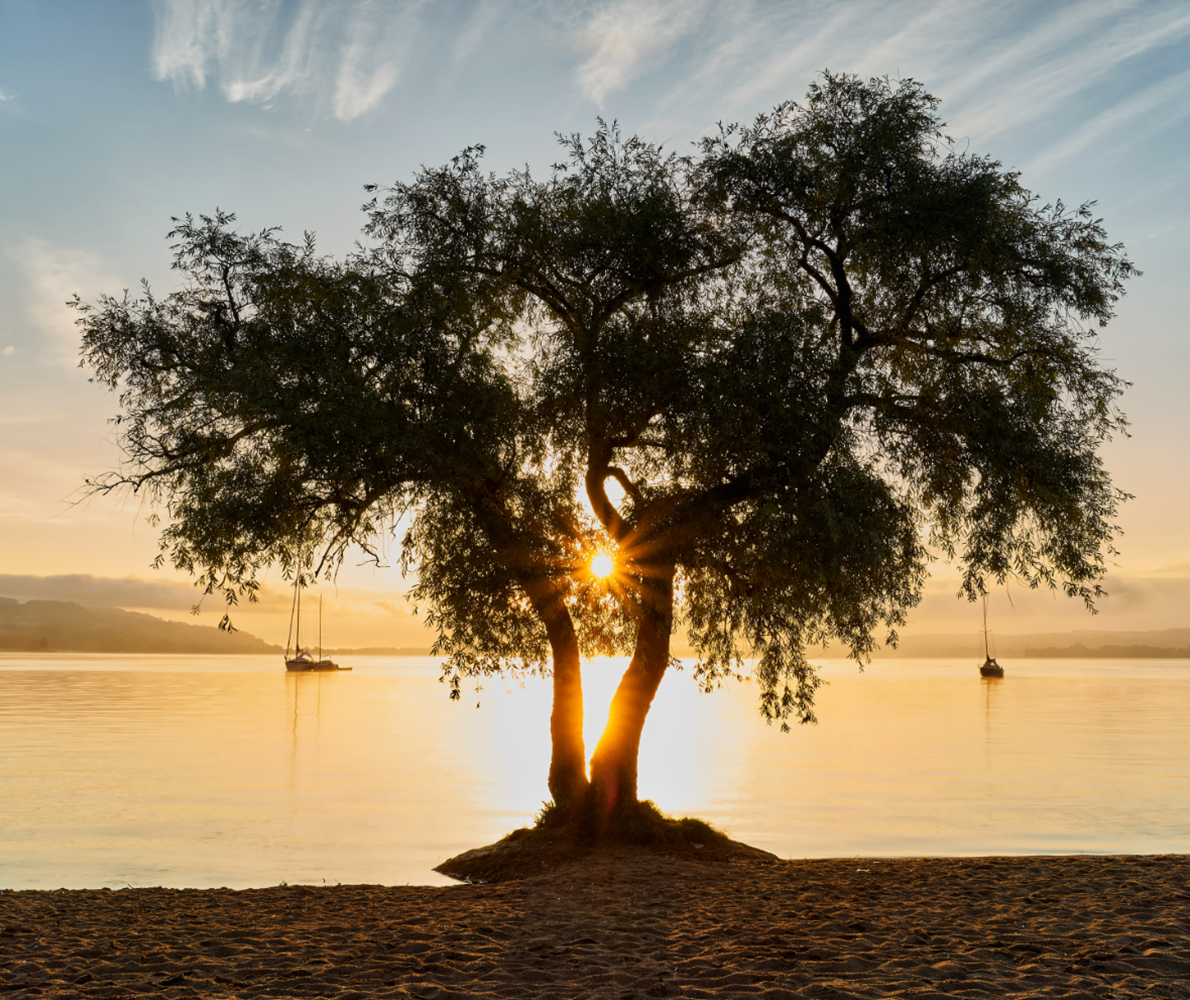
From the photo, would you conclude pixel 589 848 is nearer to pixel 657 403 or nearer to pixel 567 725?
pixel 567 725

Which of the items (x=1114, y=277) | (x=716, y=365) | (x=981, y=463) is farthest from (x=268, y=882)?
(x=1114, y=277)

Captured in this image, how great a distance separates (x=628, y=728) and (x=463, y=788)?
848 inches

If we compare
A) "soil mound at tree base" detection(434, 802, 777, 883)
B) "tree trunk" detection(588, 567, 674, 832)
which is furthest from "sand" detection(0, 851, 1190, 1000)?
"tree trunk" detection(588, 567, 674, 832)

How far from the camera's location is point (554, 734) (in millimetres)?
18453

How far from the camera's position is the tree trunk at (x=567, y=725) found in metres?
17.8

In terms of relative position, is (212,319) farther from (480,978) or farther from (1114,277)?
(1114,277)

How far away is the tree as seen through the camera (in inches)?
588

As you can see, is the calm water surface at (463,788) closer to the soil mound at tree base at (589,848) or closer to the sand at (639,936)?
the soil mound at tree base at (589,848)

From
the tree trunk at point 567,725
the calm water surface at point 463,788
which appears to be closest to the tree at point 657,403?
the tree trunk at point 567,725

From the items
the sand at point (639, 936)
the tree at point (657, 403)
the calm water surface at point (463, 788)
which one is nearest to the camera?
the sand at point (639, 936)

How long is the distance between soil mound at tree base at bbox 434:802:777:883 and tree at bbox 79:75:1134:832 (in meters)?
0.50

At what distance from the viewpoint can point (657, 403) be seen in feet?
51.4

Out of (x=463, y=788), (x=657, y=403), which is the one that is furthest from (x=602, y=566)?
(x=463, y=788)

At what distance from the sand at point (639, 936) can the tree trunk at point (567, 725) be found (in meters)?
2.06
